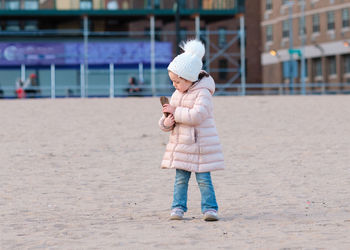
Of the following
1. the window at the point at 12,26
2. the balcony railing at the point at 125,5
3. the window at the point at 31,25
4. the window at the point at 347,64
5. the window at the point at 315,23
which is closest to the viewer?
the balcony railing at the point at 125,5

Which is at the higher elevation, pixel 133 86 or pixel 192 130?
pixel 133 86

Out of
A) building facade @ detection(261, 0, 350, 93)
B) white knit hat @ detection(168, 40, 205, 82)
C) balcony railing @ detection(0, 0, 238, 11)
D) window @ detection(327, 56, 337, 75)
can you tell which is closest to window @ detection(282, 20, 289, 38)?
building facade @ detection(261, 0, 350, 93)

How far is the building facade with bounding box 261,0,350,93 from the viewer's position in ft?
201

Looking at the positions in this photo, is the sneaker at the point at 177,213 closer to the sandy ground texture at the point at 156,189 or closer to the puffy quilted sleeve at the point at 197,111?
the sandy ground texture at the point at 156,189

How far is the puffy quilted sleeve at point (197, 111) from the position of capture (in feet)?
23.6

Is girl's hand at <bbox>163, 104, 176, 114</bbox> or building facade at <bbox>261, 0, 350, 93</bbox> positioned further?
building facade at <bbox>261, 0, 350, 93</bbox>

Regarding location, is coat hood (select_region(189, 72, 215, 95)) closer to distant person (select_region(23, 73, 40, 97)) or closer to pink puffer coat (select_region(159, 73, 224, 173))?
pink puffer coat (select_region(159, 73, 224, 173))

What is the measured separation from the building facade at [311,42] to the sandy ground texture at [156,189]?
131 ft

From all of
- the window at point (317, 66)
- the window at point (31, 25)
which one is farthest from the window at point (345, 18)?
the window at point (31, 25)

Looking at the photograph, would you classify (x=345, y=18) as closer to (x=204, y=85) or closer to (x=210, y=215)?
(x=204, y=85)

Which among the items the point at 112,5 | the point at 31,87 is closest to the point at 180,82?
the point at 31,87

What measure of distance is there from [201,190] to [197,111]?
2.31 ft

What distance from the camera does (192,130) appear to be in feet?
24.1

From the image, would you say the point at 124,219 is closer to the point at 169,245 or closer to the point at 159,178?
the point at 169,245
